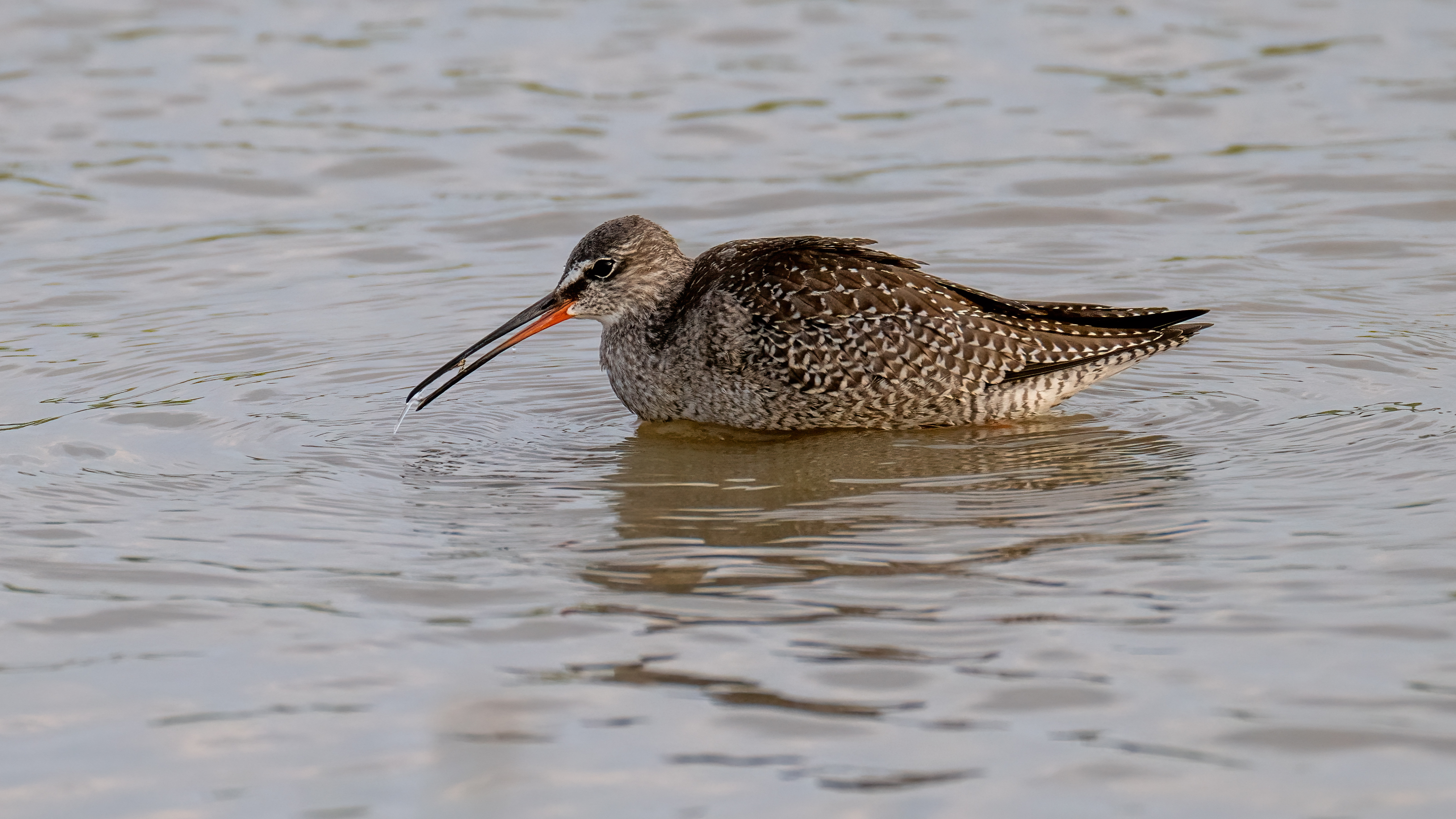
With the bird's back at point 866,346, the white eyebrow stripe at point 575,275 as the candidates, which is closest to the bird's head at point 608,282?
the white eyebrow stripe at point 575,275

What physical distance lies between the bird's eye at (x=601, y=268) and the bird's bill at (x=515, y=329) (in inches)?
7.0

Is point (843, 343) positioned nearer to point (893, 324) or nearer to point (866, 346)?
point (866, 346)

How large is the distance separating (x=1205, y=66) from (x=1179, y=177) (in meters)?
2.81

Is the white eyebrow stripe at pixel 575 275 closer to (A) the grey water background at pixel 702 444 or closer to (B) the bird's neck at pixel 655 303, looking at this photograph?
(B) the bird's neck at pixel 655 303

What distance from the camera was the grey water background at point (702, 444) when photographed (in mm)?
5668

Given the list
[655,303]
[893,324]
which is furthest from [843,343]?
[655,303]

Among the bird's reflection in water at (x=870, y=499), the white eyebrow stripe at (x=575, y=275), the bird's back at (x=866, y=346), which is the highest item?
the white eyebrow stripe at (x=575, y=275)

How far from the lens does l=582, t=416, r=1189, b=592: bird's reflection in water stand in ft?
23.7

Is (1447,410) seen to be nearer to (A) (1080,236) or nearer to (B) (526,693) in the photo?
(A) (1080,236)

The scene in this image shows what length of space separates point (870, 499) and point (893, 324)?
1.51m

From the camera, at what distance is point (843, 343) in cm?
921

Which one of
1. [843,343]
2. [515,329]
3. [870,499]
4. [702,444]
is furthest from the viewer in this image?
[515,329]

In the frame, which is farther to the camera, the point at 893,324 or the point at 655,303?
the point at 655,303

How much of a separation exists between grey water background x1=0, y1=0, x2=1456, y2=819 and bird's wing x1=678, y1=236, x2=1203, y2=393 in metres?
0.38
